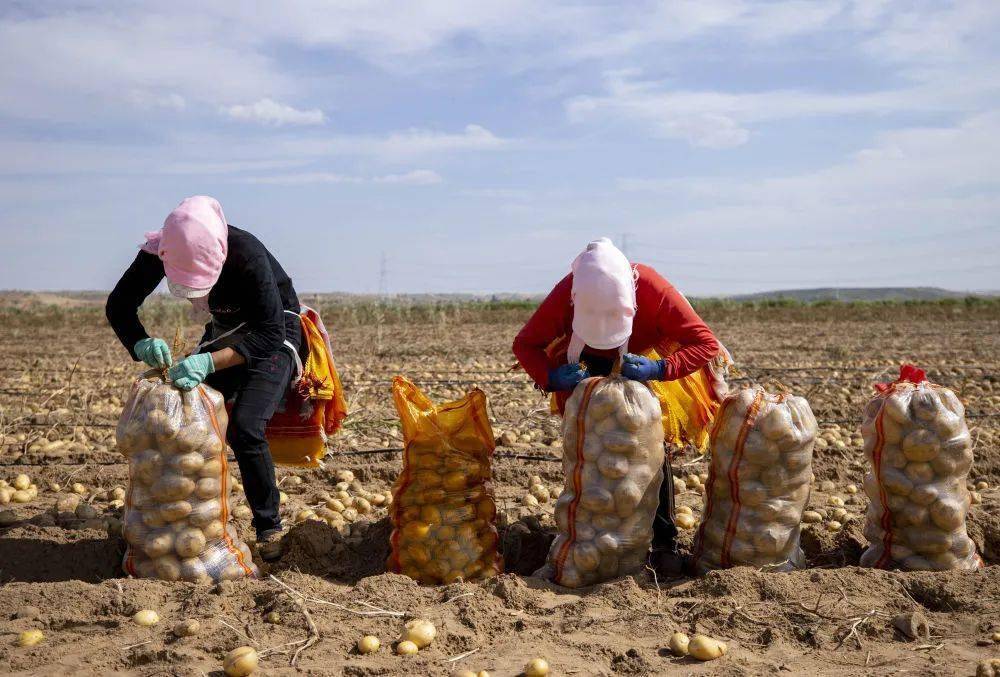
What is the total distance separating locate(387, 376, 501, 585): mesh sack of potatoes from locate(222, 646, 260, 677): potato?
920mm

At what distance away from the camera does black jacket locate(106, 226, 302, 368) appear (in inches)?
139

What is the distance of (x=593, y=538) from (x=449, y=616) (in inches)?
25.0

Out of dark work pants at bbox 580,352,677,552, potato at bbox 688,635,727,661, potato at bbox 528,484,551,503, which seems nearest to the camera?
potato at bbox 688,635,727,661

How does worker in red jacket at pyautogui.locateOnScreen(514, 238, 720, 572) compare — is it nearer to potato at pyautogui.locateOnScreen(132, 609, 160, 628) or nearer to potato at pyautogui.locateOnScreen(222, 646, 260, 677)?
potato at pyautogui.locateOnScreen(222, 646, 260, 677)

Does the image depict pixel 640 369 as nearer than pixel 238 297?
Yes

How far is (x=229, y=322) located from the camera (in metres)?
3.73

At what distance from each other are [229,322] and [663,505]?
1.93 metres

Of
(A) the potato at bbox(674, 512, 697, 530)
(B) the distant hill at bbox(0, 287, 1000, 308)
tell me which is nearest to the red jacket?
(A) the potato at bbox(674, 512, 697, 530)

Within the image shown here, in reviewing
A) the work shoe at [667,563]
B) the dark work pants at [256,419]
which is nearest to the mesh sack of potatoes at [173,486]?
the dark work pants at [256,419]

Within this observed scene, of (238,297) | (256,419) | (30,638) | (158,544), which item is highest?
(238,297)

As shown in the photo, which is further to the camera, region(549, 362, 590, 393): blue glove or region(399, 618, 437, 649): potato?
region(549, 362, 590, 393): blue glove

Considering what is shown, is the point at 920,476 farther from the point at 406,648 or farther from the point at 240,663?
the point at 240,663

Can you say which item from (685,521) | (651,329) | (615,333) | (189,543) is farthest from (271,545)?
(685,521)

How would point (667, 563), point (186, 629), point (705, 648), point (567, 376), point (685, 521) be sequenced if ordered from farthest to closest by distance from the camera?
point (685, 521), point (667, 563), point (567, 376), point (186, 629), point (705, 648)
